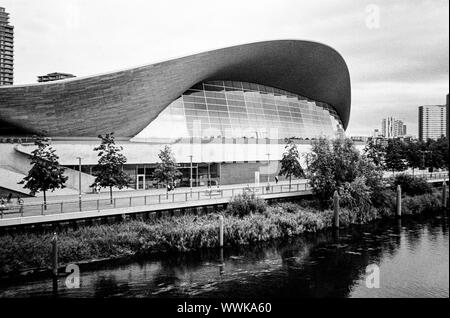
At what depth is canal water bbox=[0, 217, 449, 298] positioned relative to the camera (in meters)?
15.1

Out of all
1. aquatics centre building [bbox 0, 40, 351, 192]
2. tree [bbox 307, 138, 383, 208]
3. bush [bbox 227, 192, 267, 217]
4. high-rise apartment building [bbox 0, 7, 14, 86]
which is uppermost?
high-rise apartment building [bbox 0, 7, 14, 86]

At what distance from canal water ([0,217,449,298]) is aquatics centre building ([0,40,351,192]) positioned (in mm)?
12119

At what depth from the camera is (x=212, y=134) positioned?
38.1 metres

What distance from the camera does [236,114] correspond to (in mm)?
41281

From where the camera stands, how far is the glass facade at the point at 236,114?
36.8 m

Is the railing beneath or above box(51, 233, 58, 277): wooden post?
above

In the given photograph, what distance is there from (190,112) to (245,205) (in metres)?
16.0

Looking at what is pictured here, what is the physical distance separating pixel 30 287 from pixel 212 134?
2459cm

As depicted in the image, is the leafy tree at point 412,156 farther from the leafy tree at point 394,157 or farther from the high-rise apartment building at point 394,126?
the high-rise apartment building at point 394,126

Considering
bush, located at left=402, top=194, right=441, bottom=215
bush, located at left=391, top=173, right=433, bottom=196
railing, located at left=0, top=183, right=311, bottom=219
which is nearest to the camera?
railing, located at left=0, top=183, right=311, bottom=219

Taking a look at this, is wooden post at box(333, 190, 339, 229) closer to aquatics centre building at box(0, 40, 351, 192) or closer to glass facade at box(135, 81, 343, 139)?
glass facade at box(135, 81, 343, 139)

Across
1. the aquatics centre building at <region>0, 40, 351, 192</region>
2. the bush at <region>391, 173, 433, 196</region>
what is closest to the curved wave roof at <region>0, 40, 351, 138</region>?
the aquatics centre building at <region>0, 40, 351, 192</region>

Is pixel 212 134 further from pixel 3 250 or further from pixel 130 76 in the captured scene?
pixel 3 250
